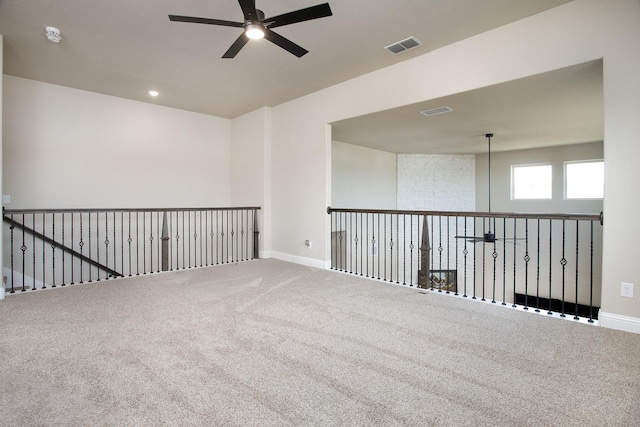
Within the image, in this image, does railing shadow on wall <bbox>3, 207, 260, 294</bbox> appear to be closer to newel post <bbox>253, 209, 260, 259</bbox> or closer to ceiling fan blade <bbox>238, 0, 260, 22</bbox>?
newel post <bbox>253, 209, 260, 259</bbox>

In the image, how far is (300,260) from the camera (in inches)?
216

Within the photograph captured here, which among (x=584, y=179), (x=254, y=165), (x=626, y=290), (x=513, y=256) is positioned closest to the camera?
(x=626, y=290)

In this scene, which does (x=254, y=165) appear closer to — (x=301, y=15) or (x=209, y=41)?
(x=209, y=41)

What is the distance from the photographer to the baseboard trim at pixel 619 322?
2600 millimetres

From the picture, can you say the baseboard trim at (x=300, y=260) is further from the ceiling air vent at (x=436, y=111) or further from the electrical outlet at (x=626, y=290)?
the electrical outlet at (x=626, y=290)

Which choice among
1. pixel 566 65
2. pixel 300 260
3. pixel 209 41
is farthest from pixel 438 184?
pixel 209 41

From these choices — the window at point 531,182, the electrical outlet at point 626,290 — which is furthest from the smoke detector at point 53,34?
the window at point 531,182

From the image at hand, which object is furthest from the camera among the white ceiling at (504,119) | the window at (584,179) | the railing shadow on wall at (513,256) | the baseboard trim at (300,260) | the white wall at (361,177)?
the white wall at (361,177)

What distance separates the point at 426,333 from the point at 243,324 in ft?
5.15

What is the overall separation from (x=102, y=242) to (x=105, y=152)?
1.53 metres

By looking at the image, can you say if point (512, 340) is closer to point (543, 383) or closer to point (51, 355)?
point (543, 383)

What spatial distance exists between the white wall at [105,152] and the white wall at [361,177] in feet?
8.00

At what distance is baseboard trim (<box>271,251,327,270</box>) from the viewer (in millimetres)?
5142

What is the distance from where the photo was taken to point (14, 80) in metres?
4.50
